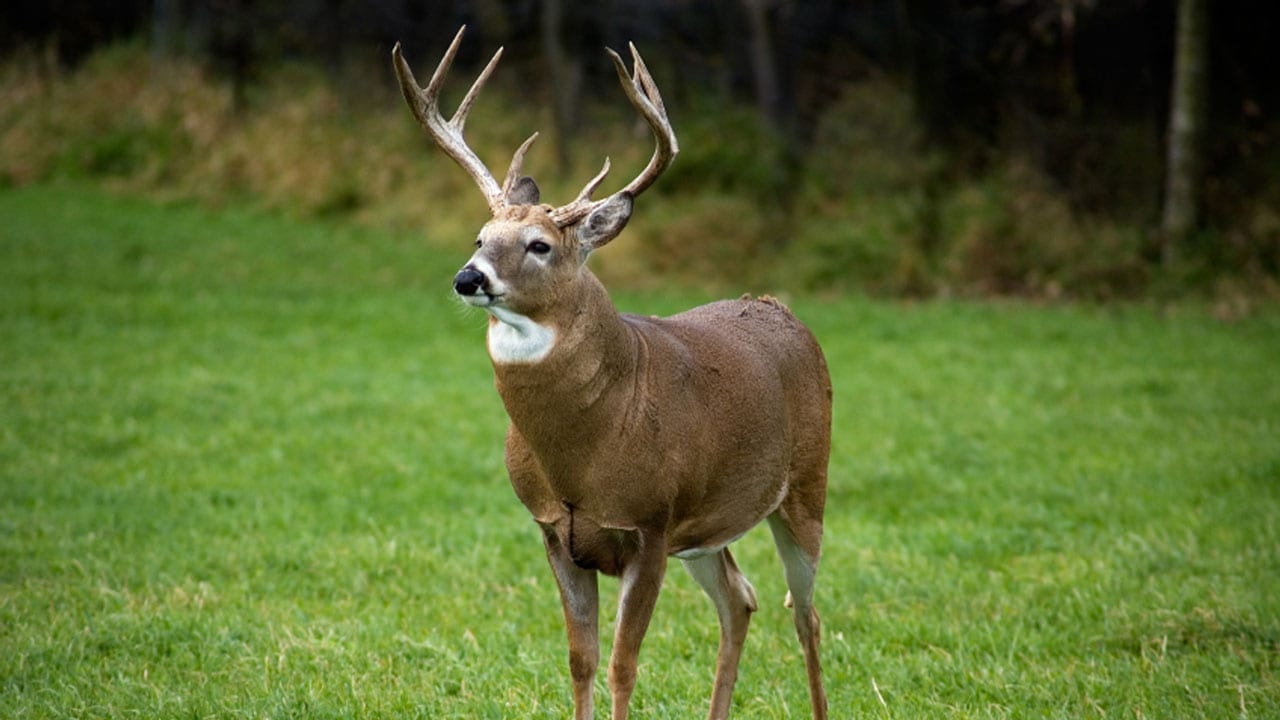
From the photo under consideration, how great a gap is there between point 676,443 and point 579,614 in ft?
1.96

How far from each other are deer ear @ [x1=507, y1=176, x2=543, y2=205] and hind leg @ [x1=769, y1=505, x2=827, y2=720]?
1.36m

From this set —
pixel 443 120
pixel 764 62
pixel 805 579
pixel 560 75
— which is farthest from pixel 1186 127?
pixel 443 120

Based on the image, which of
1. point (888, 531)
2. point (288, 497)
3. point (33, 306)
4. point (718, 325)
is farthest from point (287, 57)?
point (718, 325)

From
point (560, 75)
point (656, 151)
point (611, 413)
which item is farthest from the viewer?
point (560, 75)

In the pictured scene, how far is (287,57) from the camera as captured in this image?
21.8 meters

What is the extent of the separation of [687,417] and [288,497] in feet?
13.4

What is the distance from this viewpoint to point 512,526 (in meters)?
7.52

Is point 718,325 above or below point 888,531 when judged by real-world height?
above

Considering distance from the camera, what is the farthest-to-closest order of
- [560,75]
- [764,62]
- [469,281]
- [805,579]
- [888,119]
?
[560,75], [888,119], [764,62], [805,579], [469,281]

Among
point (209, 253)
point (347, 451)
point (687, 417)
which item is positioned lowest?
point (209, 253)

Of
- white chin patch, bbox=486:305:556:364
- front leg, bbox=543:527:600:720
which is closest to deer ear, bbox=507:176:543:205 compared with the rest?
white chin patch, bbox=486:305:556:364

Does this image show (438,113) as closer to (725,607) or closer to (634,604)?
(634,604)

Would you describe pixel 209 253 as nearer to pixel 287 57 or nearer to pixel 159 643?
pixel 287 57

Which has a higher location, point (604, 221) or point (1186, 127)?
point (604, 221)
